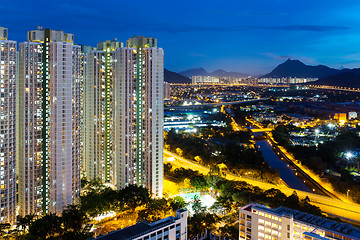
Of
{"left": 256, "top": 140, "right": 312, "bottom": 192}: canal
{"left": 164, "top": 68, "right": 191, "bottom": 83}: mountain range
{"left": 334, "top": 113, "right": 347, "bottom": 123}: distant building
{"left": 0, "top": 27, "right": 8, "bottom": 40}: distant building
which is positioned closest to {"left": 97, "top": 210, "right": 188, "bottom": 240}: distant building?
{"left": 0, "top": 27, "right": 8, "bottom": 40}: distant building

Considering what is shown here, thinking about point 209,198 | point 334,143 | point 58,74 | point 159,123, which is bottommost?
point 209,198

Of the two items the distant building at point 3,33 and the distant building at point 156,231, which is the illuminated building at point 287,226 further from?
the distant building at point 3,33

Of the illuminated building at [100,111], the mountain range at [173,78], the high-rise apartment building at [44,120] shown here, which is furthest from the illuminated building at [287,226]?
the mountain range at [173,78]

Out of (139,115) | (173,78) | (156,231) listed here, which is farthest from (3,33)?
(173,78)

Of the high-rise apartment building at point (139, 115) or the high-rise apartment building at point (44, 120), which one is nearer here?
the high-rise apartment building at point (44, 120)

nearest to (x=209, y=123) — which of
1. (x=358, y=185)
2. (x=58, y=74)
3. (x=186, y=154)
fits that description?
(x=186, y=154)

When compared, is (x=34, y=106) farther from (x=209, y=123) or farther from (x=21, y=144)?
(x=209, y=123)

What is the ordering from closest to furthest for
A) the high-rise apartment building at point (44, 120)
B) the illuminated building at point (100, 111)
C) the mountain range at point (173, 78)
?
1. the high-rise apartment building at point (44, 120)
2. the illuminated building at point (100, 111)
3. the mountain range at point (173, 78)

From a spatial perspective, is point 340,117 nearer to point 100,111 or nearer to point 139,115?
point 139,115
